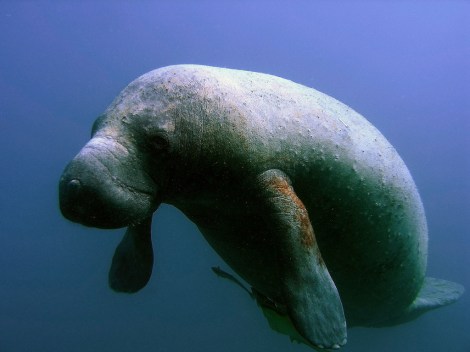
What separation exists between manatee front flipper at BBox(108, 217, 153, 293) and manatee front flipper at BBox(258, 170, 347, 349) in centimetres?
178

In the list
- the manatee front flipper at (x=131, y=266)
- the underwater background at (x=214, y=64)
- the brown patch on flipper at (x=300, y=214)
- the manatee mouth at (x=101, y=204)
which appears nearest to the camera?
the manatee mouth at (x=101, y=204)

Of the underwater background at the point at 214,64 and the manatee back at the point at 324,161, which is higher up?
the underwater background at the point at 214,64

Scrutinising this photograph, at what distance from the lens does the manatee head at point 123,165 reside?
2650 mm

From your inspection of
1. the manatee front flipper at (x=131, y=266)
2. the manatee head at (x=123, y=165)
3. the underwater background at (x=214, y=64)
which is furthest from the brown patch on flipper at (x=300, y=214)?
the underwater background at (x=214, y=64)

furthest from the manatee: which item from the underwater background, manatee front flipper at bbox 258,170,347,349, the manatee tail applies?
the underwater background

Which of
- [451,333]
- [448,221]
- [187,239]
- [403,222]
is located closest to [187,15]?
[187,239]

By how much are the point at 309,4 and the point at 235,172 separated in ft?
119

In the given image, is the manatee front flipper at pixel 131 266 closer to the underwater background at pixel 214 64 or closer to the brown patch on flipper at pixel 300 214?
the brown patch on flipper at pixel 300 214

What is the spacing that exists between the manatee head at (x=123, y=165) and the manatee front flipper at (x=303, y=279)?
2.80 ft

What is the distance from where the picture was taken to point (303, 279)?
3.02 m

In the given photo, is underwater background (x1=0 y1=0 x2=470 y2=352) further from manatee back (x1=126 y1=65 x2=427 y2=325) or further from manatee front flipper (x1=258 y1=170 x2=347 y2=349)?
manatee front flipper (x1=258 y1=170 x2=347 y2=349)

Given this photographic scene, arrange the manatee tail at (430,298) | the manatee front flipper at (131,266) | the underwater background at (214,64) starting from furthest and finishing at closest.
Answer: the underwater background at (214,64) < the manatee tail at (430,298) < the manatee front flipper at (131,266)

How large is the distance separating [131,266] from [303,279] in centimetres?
216

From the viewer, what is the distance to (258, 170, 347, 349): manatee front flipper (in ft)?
9.74
